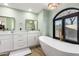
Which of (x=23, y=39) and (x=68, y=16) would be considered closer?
(x=68, y=16)

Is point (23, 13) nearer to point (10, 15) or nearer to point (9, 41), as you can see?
point (10, 15)

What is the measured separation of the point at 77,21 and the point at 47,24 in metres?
1.97

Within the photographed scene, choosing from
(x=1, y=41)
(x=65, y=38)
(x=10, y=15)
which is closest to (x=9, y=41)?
(x=1, y=41)

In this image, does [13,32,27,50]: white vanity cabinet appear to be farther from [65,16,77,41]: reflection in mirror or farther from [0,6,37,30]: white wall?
[65,16,77,41]: reflection in mirror

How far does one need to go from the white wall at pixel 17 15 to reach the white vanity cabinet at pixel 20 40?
68cm

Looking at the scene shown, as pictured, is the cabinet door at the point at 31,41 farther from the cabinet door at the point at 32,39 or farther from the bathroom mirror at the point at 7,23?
the bathroom mirror at the point at 7,23

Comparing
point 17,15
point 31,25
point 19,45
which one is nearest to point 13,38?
point 19,45

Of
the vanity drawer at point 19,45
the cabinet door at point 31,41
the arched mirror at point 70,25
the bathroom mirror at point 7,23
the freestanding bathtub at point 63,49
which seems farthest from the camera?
the cabinet door at point 31,41

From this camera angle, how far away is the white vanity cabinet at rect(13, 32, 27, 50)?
3.13 meters

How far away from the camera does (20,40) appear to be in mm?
3293

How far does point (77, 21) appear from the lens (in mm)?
1861

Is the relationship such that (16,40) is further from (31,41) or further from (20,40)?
(31,41)

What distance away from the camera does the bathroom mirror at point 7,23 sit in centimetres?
333

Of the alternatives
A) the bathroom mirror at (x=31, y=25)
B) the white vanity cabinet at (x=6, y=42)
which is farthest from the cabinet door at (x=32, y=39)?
the white vanity cabinet at (x=6, y=42)
